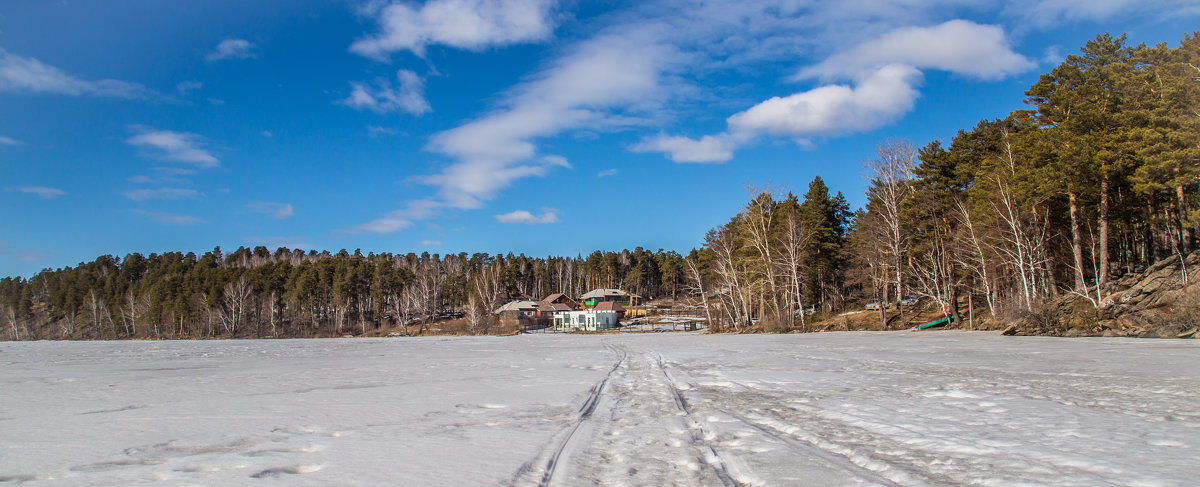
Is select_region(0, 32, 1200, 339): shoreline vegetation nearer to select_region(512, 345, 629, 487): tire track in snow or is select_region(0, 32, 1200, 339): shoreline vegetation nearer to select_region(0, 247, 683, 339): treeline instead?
select_region(0, 247, 683, 339): treeline

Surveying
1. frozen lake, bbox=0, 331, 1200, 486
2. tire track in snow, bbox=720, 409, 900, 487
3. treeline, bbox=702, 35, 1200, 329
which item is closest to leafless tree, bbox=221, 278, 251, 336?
treeline, bbox=702, 35, 1200, 329

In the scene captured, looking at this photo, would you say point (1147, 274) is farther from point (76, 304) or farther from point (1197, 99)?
point (76, 304)

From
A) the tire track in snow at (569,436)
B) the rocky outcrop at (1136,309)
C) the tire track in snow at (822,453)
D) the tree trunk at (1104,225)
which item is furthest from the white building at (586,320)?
the tire track in snow at (822,453)

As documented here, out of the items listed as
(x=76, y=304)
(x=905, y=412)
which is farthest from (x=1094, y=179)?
(x=76, y=304)

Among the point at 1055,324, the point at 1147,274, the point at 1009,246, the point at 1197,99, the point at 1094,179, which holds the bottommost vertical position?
the point at 1055,324

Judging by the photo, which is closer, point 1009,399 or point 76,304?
point 1009,399

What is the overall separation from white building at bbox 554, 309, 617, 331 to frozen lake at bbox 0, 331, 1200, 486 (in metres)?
58.1

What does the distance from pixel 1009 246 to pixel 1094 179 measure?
5.95m

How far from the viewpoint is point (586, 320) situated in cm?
6856

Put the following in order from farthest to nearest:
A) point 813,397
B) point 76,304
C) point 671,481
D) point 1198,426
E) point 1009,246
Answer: point 76,304 < point 1009,246 < point 813,397 < point 1198,426 < point 671,481

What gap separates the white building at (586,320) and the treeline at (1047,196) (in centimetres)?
2568

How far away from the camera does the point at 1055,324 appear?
2364cm

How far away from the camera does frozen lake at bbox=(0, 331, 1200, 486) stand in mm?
3535

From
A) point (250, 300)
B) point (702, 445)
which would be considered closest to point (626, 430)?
point (702, 445)
